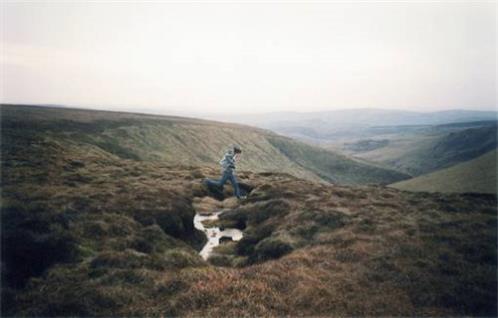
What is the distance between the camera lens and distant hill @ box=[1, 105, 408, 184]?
60625mm

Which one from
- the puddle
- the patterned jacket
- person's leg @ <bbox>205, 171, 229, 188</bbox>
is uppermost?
the patterned jacket

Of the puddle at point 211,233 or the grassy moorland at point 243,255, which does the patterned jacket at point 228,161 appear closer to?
the grassy moorland at point 243,255

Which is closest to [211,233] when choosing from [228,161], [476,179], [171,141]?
[228,161]

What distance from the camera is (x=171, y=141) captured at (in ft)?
310

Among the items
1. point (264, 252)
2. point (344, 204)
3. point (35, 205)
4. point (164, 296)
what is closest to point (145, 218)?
point (35, 205)

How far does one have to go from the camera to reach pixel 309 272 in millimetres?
12234

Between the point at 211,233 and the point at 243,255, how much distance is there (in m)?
4.64

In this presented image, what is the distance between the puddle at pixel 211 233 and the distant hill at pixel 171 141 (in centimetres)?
2858

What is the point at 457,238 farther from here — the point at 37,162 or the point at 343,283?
the point at 37,162

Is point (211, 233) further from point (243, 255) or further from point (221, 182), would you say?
point (221, 182)

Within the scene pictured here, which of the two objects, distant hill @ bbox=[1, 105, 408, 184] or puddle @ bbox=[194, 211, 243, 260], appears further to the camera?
distant hill @ bbox=[1, 105, 408, 184]

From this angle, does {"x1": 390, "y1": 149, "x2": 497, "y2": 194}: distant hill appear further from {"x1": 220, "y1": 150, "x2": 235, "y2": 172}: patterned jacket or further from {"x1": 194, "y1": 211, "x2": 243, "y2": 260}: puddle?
{"x1": 194, "y1": 211, "x2": 243, "y2": 260}: puddle

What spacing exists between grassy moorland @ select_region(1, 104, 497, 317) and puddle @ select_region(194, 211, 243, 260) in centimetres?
65

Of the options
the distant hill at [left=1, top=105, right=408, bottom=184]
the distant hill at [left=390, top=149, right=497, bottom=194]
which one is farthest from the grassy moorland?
the distant hill at [left=1, top=105, right=408, bottom=184]
